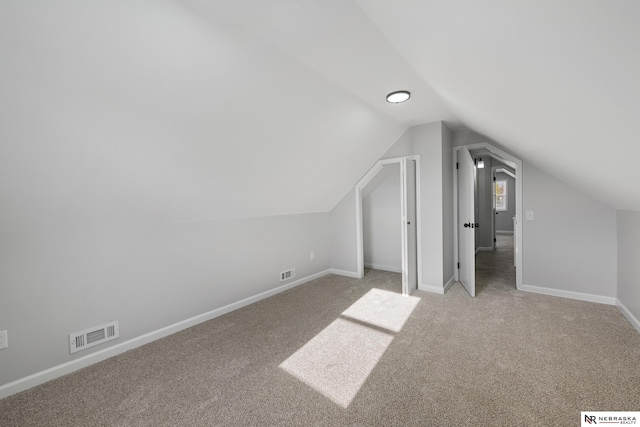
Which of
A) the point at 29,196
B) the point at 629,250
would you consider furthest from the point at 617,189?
the point at 29,196

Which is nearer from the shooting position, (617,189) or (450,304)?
(617,189)

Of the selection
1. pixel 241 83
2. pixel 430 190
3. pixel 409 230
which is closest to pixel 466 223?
pixel 430 190

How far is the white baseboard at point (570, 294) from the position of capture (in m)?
3.02

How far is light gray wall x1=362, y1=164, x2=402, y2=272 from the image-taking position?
4.68m

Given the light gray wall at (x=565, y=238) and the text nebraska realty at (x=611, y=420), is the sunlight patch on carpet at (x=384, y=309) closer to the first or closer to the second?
the text nebraska realty at (x=611, y=420)

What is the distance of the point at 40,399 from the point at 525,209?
5.04 m

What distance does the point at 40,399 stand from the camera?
5.76 ft

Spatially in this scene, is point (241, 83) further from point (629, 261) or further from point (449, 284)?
point (629, 261)

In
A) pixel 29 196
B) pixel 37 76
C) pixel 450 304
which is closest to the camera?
pixel 37 76

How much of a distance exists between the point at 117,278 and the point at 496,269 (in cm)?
537

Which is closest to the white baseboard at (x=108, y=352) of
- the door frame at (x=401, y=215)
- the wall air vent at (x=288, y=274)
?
the wall air vent at (x=288, y=274)

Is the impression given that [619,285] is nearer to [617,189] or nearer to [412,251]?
[617,189]

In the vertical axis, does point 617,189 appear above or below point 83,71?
below

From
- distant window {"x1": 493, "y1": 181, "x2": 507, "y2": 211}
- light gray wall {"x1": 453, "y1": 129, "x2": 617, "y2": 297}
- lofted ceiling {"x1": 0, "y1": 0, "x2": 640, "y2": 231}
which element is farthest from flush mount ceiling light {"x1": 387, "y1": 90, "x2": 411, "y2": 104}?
distant window {"x1": 493, "y1": 181, "x2": 507, "y2": 211}
